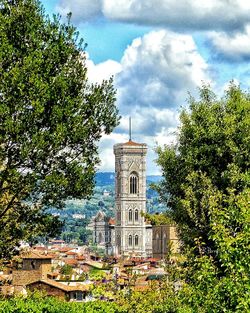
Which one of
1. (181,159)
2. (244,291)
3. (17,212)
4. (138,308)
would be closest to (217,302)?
(244,291)

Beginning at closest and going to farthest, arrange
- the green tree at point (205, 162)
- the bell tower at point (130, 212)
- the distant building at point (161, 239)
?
the green tree at point (205, 162), the distant building at point (161, 239), the bell tower at point (130, 212)

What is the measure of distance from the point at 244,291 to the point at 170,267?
928 cm

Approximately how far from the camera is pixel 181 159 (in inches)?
1240

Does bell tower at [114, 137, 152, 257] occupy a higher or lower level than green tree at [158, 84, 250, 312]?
higher

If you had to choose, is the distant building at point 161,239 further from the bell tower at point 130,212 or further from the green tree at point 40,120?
the green tree at point 40,120

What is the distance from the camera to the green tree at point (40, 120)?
21531 millimetres

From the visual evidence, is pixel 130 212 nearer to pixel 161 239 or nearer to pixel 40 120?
pixel 161 239

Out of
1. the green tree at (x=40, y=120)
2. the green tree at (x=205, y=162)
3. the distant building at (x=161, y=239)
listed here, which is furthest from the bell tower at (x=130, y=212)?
the green tree at (x=40, y=120)

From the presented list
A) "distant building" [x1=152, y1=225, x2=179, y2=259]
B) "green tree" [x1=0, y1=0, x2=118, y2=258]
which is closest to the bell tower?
"distant building" [x1=152, y1=225, x2=179, y2=259]

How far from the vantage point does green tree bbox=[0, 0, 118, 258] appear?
21.5 metres

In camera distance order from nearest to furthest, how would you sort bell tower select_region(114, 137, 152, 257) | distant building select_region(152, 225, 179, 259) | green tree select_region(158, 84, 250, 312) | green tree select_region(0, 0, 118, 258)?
green tree select_region(0, 0, 118, 258)
green tree select_region(158, 84, 250, 312)
distant building select_region(152, 225, 179, 259)
bell tower select_region(114, 137, 152, 257)

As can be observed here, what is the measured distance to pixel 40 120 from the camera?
21.9 meters

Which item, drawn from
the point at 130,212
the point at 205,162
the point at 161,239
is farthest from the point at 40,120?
the point at 130,212

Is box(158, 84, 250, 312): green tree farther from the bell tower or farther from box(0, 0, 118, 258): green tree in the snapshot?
the bell tower
